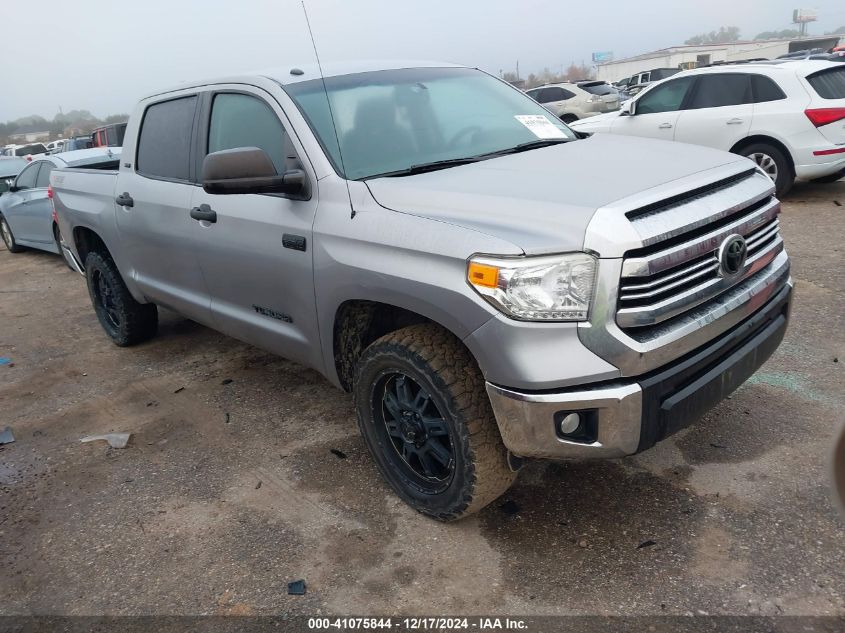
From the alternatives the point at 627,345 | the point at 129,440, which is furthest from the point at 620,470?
the point at 129,440

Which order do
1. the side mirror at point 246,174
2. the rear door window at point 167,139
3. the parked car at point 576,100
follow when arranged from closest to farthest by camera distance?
the side mirror at point 246,174
the rear door window at point 167,139
the parked car at point 576,100

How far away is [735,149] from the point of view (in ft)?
26.2

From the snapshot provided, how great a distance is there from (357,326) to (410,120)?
41.5 inches

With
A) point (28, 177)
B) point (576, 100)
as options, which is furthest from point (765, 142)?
point (576, 100)

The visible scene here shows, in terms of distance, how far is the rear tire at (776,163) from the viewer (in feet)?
25.0

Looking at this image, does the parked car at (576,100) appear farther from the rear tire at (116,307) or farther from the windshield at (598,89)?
the rear tire at (116,307)

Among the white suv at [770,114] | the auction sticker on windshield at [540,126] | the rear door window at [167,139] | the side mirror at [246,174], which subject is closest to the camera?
the side mirror at [246,174]

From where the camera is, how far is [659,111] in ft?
29.1

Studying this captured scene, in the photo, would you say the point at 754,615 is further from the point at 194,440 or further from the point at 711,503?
the point at 194,440

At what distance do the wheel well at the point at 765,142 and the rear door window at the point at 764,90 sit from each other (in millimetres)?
421

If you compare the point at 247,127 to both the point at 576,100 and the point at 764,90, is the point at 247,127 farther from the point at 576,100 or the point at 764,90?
the point at 576,100

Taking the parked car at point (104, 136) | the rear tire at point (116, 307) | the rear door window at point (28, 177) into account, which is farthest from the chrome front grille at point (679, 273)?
the parked car at point (104, 136)

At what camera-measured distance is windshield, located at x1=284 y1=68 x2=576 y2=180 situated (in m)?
3.07

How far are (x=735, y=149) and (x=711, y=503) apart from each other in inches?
251
